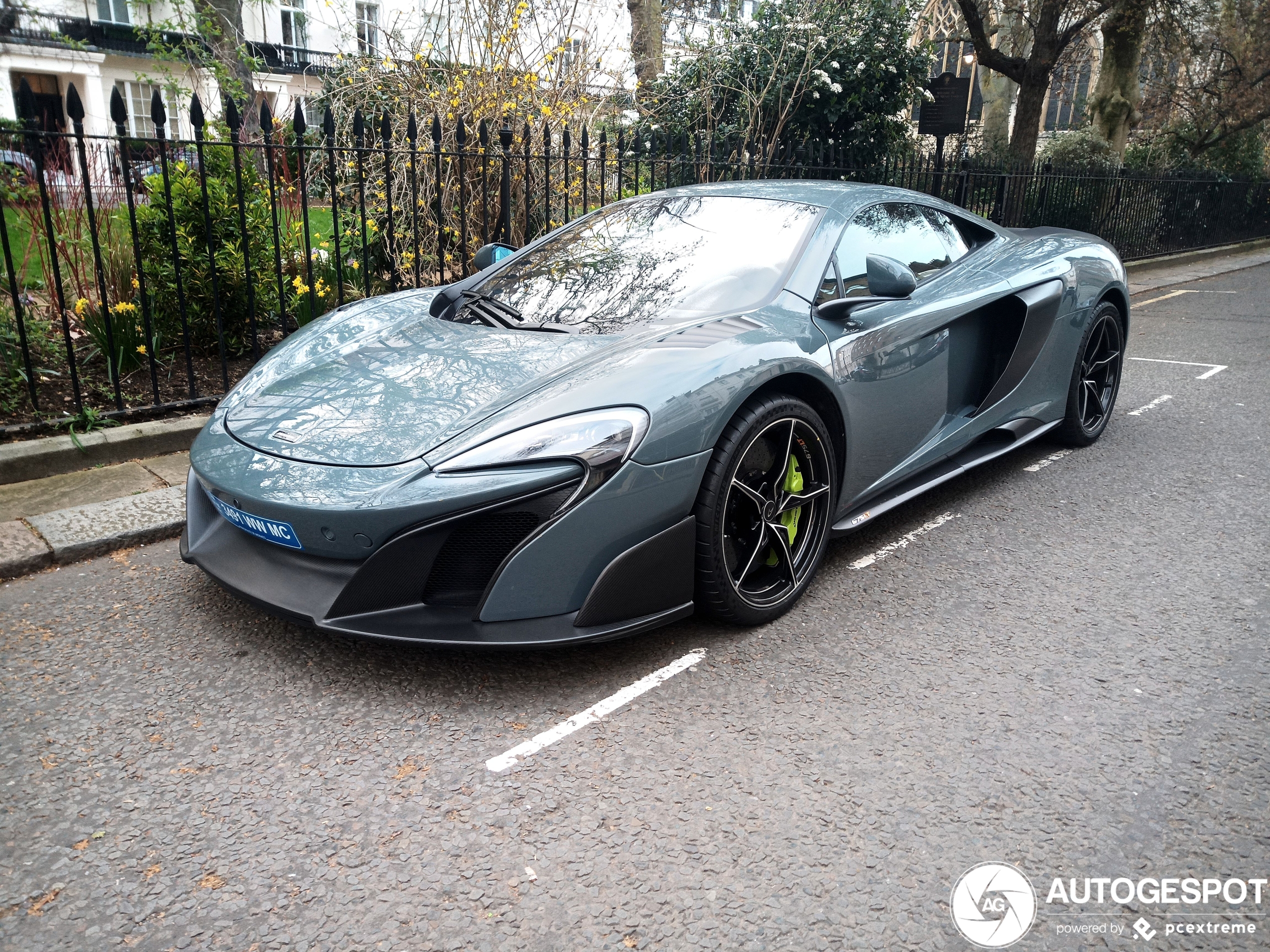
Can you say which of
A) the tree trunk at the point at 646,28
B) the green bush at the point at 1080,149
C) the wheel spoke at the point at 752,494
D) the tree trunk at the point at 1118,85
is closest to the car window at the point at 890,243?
the wheel spoke at the point at 752,494

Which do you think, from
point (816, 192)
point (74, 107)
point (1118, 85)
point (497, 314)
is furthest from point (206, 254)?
point (1118, 85)

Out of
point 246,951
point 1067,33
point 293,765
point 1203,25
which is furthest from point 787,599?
point 1203,25

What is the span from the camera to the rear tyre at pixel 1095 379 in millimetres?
4836

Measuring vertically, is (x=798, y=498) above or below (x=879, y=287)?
below

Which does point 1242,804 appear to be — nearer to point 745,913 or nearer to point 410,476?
point 745,913

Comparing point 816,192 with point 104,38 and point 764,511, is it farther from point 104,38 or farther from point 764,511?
point 104,38

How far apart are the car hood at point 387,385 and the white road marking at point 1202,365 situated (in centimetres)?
592

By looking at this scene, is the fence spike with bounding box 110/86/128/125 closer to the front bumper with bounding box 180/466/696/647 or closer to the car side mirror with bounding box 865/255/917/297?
the front bumper with bounding box 180/466/696/647

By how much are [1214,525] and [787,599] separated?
2171mm

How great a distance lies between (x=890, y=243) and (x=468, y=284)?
67.7 inches

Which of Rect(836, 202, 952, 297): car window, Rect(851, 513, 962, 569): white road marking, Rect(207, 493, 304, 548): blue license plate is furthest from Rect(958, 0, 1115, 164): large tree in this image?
Rect(207, 493, 304, 548): blue license plate

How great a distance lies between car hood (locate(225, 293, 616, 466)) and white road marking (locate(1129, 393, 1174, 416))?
169 inches

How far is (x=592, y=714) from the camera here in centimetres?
259

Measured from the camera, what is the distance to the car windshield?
3283 millimetres
